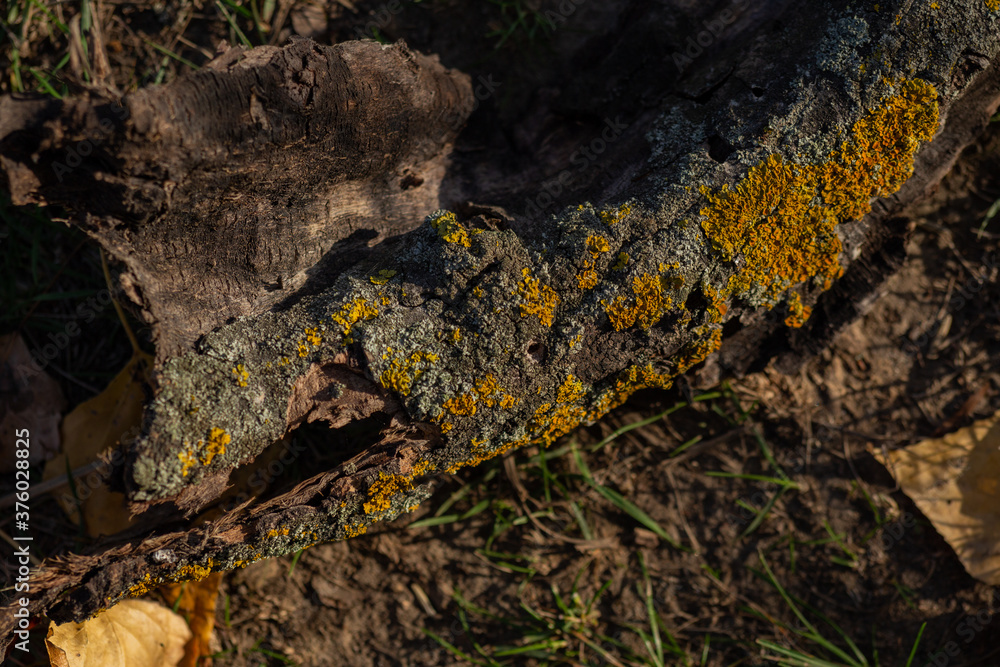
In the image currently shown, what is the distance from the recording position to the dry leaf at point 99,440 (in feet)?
8.37

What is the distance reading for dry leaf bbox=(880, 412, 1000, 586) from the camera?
2.74 metres

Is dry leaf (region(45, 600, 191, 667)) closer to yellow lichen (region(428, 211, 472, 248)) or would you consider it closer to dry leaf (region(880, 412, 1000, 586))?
yellow lichen (region(428, 211, 472, 248))

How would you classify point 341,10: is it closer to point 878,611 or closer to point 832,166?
point 832,166

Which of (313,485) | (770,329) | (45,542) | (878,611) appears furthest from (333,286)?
(878,611)

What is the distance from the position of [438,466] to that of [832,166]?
1.62 metres

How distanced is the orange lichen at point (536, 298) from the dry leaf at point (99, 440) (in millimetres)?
1668

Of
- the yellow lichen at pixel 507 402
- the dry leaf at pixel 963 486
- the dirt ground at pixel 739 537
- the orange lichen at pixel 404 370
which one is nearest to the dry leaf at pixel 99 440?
the dirt ground at pixel 739 537

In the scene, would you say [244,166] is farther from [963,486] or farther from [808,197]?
[963,486]

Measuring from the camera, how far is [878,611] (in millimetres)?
2848

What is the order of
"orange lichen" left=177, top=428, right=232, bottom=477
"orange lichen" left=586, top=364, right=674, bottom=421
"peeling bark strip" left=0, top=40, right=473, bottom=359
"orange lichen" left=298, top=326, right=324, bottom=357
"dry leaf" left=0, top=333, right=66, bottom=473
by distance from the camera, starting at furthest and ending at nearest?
"dry leaf" left=0, top=333, right=66, bottom=473, "orange lichen" left=586, top=364, right=674, bottom=421, "orange lichen" left=298, top=326, right=324, bottom=357, "orange lichen" left=177, top=428, right=232, bottom=477, "peeling bark strip" left=0, top=40, right=473, bottom=359

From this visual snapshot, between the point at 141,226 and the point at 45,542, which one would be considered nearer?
the point at 141,226

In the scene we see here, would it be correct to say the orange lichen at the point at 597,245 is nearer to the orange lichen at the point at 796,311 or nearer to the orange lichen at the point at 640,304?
the orange lichen at the point at 640,304

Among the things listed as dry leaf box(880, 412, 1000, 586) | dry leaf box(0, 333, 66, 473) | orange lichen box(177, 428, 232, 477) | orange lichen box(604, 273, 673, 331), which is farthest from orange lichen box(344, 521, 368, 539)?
dry leaf box(880, 412, 1000, 586)

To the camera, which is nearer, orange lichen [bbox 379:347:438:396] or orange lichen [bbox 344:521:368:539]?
orange lichen [bbox 379:347:438:396]
